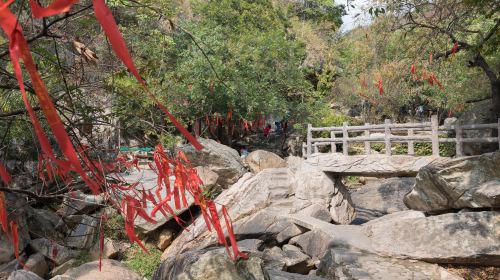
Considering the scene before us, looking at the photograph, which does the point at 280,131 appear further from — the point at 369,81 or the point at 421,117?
the point at 421,117

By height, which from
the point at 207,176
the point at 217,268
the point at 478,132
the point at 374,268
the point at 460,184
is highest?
the point at 478,132

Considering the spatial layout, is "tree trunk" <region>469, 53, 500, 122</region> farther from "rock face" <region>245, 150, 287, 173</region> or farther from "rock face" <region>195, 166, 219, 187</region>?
"rock face" <region>245, 150, 287, 173</region>

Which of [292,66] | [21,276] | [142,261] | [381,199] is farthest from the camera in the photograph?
[292,66]

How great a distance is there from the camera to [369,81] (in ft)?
70.4

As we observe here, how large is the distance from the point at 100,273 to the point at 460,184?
675 cm

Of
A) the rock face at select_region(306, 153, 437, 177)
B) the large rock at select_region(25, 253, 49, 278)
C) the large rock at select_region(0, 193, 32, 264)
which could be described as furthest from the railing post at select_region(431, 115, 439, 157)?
the large rock at select_region(25, 253, 49, 278)

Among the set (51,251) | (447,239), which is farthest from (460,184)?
(51,251)

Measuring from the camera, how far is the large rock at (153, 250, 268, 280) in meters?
3.28

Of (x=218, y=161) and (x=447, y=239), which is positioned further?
(x=218, y=161)

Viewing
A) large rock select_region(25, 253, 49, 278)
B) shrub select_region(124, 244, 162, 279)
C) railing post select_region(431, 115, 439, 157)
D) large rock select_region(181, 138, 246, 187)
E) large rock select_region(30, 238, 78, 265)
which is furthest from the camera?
large rock select_region(181, 138, 246, 187)

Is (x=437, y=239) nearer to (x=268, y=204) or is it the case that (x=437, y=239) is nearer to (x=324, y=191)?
(x=324, y=191)

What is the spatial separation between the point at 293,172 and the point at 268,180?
44.2 inches

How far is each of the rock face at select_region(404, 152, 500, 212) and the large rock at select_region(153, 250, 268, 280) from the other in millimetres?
5648

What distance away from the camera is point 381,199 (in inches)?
557
